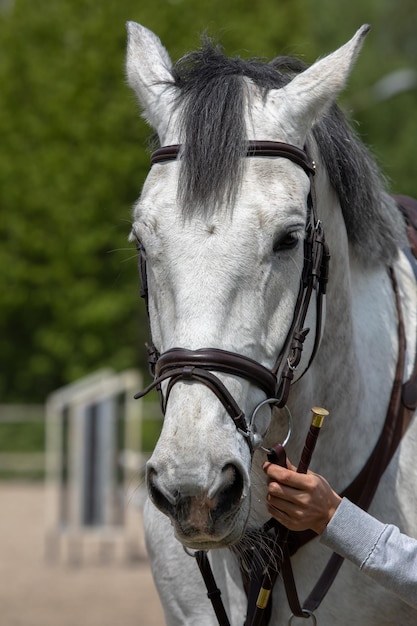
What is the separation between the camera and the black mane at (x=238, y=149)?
9.99 ft

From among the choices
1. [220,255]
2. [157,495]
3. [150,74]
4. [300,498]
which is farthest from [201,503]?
[150,74]

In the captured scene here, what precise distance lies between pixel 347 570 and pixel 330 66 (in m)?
1.49

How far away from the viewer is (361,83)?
29328 mm

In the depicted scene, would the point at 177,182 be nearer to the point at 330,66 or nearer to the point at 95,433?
the point at 330,66

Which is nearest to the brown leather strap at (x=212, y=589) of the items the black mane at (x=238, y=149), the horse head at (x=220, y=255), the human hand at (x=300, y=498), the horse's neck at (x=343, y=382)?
the horse's neck at (x=343, y=382)

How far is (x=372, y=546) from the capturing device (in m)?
3.00

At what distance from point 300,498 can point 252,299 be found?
0.53 m

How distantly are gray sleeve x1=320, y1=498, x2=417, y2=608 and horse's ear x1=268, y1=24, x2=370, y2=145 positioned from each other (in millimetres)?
1065

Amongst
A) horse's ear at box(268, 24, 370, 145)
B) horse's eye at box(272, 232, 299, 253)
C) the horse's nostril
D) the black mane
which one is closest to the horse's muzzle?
the horse's nostril

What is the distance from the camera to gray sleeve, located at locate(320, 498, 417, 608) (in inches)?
117

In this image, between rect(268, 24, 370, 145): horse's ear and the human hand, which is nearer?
the human hand

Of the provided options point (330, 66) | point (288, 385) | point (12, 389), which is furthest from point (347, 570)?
point (12, 389)

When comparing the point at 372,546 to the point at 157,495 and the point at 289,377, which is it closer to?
the point at 289,377

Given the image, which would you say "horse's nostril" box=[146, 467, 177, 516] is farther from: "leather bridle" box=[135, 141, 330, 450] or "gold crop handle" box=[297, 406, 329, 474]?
"gold crop handle" box=[297, 406, 329, 474]
